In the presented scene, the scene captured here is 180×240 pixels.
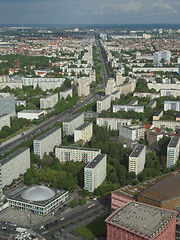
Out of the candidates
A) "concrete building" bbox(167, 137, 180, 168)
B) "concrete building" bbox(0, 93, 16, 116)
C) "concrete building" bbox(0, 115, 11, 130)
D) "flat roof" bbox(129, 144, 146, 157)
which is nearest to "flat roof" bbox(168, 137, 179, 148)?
"concrete building" bbox(167, 137, 180, 168)

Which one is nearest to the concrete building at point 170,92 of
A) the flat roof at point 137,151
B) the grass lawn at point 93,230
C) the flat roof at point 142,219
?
the flat roof at point 137,151

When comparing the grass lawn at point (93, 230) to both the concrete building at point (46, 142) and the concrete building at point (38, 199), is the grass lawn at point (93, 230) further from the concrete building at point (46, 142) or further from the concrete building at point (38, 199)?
the concrete building at point (46, 142)

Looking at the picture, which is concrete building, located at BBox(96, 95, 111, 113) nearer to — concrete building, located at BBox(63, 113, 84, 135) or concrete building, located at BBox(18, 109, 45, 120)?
concrete building, located at BBox(63, 113, 84, 135)

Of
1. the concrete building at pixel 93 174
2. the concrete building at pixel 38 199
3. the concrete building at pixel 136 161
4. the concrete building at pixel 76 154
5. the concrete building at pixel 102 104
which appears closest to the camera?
the concrete building at pixel 38 199

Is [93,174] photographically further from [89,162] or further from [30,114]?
[30,114]

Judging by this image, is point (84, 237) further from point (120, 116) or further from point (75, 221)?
point (120, 116)

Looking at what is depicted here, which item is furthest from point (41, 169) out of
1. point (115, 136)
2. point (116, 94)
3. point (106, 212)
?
point (116, 94)
